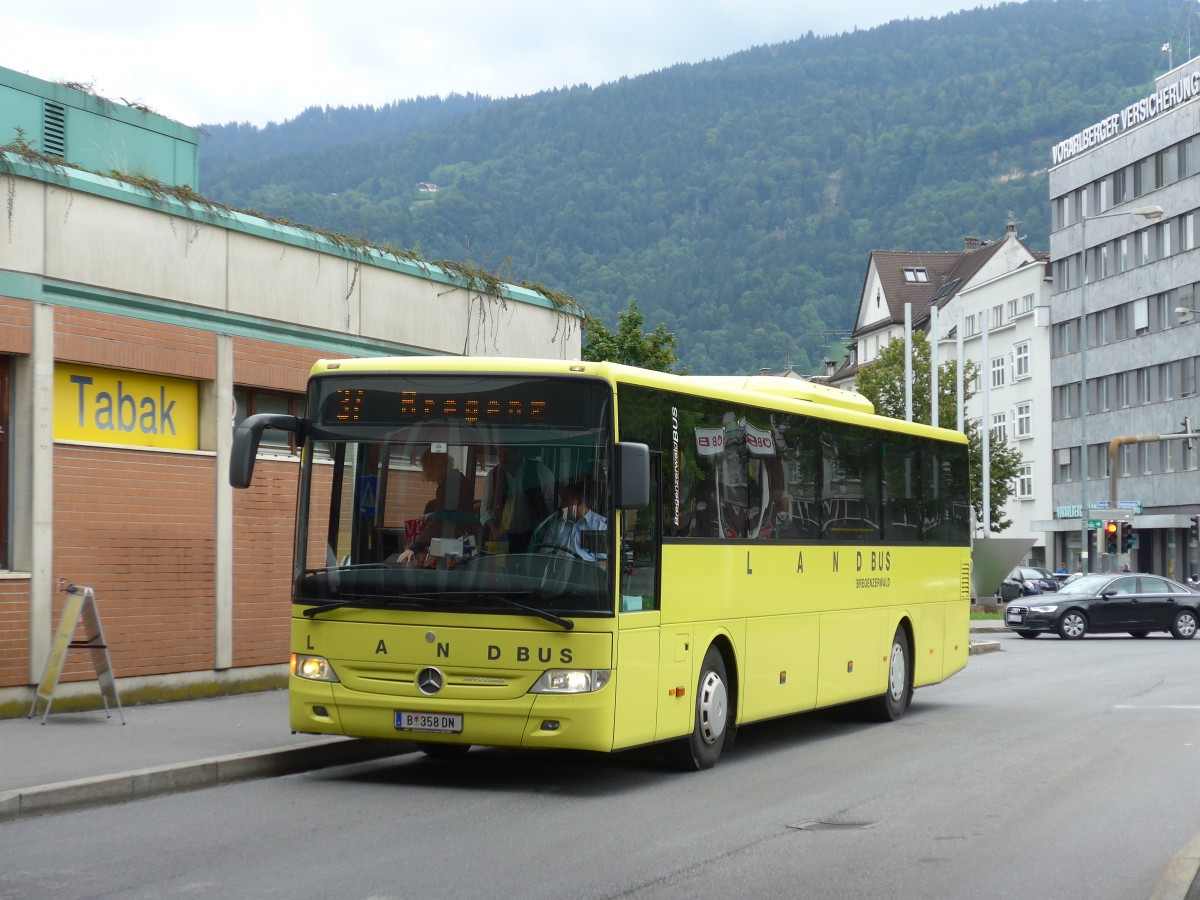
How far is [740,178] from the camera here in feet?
584

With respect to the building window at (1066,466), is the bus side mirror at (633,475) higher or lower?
lower

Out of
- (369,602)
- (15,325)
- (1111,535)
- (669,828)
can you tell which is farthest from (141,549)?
→ (1111,535)

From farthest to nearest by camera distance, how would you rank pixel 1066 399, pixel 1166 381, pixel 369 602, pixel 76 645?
pixel 1066 399 < pixel 1166 381 < pixel 76 645 < pixel 369 602

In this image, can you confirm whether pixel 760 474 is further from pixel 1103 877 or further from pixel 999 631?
pixel 999 631

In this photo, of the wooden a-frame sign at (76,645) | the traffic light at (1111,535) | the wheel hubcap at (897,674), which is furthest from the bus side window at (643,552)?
the traffic light at (1111,535)

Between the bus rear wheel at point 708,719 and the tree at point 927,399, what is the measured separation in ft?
169

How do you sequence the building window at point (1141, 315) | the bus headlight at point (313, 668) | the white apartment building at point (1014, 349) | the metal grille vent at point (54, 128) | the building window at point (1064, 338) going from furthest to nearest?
the white apartment building at point (1014, 349) → the building window at point (1064, 338) → the building window at point (1141, 315) → the metal grille vent at point (54, 128) → the bus headlight at point (313, 668)

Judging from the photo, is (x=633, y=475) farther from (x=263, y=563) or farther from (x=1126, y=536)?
(x=1126, y=536)

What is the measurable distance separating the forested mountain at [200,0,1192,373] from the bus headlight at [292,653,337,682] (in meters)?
81.4

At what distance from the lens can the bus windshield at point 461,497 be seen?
36.8 ft

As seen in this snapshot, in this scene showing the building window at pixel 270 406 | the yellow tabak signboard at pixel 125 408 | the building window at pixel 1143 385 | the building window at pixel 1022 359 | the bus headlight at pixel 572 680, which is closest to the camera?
the bus headlight at pixel 572 680

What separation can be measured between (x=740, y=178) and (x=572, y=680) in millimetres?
170236

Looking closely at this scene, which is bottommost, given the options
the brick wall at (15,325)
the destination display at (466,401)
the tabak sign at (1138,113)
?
the destination display at (466,401)

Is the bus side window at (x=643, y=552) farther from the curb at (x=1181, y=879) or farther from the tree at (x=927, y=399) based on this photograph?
the tree at (x=927, y=399)
